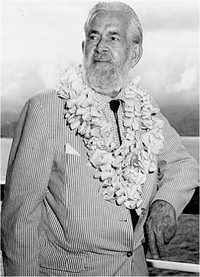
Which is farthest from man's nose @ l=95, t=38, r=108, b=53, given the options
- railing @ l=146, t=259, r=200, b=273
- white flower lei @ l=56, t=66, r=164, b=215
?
railing @ l=146, t=259, r=200, b=273

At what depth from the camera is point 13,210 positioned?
1.17m

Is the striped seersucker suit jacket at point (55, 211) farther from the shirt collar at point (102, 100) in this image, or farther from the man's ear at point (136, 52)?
the man's ear at point (136, 52)

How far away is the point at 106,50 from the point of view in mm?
1330

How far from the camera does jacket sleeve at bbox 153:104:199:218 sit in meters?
1.32

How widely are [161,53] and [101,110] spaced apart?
9486mm

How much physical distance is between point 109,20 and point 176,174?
49cm

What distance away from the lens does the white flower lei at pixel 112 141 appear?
4.08ft

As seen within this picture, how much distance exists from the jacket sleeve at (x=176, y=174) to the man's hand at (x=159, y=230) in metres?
0.06

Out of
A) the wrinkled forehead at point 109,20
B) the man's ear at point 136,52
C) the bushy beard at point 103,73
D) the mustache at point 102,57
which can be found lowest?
the bushy beard at point 103,73

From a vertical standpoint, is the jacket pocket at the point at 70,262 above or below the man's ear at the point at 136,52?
below

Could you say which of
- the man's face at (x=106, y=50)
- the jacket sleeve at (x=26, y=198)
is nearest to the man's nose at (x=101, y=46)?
the man's face at (x=106, y=50)

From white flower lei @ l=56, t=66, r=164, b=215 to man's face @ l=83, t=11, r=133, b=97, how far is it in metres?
0.05

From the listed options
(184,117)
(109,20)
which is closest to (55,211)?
(109,20)

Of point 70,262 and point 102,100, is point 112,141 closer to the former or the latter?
point 102,100
